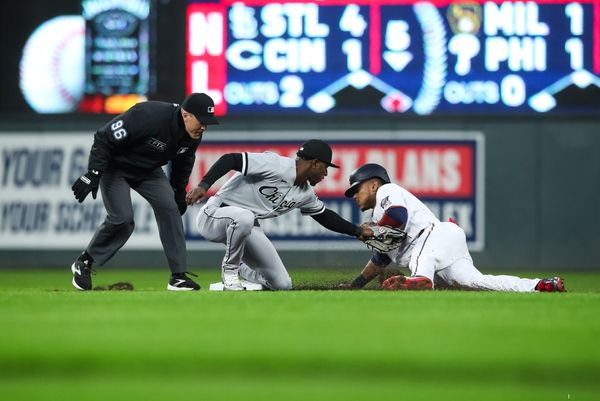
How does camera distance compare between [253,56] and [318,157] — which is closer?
[318,157]

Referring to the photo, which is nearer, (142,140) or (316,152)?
(142,140)

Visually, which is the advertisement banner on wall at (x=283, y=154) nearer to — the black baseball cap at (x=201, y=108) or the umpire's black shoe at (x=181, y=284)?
the umpire's black shoe at (x=181, y=284)

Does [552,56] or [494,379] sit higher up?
[552,56]

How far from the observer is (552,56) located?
11.2m

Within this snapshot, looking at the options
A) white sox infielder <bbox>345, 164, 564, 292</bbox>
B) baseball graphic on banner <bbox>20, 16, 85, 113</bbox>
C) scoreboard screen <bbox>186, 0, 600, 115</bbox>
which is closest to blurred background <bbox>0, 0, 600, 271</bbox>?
scoreboard screen <bbox>186, 0, 600, 115</bbox>

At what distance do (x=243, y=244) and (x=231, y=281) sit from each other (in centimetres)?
24

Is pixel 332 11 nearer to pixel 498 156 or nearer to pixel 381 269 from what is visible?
pixel 498 156

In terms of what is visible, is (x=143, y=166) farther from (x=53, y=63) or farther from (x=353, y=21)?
(x=53, y=63)

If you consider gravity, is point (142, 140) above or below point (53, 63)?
below

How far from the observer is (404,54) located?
11.4 metres

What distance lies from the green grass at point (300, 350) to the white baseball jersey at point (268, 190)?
1718 mm

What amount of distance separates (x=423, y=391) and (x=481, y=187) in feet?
27.1

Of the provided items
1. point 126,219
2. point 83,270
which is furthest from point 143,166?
point 83,270

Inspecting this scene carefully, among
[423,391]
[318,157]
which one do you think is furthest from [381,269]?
[423,391]
